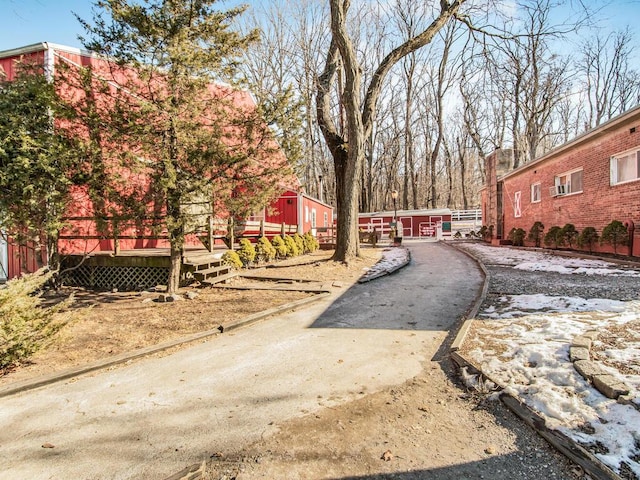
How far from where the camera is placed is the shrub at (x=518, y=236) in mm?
16172

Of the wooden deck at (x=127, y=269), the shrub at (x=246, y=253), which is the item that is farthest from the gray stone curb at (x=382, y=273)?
the shrub at (x=246, y=253)

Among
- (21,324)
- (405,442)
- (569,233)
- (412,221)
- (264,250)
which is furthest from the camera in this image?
(412,221)

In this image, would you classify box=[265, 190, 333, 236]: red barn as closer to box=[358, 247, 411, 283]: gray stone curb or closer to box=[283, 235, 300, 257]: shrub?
box=[283, 235, 300, 257]: shrub

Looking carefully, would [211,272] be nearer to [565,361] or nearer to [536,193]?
[565,361]

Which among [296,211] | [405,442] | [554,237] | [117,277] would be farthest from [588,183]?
[117,277]

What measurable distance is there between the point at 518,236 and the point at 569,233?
4413mm

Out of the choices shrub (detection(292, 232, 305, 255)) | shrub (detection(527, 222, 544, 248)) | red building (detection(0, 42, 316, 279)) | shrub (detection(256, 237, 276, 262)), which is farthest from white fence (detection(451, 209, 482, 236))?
red building (detection(0, 42, 316, 279))

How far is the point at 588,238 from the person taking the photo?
10.7 metres

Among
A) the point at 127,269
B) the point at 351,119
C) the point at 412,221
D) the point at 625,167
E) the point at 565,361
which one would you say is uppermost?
the point at 351,119

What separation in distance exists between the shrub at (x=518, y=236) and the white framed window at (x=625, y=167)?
6393mm

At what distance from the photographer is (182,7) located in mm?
6141

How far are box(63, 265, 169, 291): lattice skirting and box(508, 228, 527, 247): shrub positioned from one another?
1448 centimetres

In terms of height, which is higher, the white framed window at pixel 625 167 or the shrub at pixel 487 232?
the white framed window at pixel 625 167

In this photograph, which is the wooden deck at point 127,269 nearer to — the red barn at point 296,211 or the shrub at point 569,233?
the red barn at point 296,211
